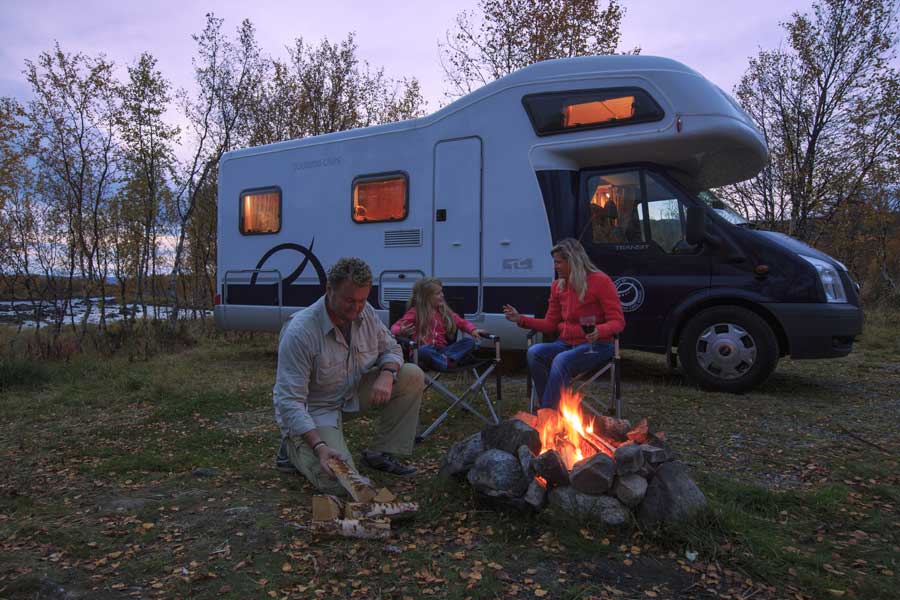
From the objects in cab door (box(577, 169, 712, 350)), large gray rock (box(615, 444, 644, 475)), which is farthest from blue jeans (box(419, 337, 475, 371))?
cab door (box(577, 169, 712, 350))

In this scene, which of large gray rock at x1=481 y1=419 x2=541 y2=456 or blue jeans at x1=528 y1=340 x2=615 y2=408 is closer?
large gray rock at x1=481 y1=419 x2=541 y2=456

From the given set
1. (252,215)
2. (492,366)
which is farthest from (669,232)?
(252,215)

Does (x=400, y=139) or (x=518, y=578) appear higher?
(x=400, y=139)

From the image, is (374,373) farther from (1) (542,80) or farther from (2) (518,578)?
(1) (542,80)

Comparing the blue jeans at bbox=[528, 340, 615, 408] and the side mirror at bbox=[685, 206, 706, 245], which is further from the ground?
the side mirror at bbox=[685, 206, 706, 245]

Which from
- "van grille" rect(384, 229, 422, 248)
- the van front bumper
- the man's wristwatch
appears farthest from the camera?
"van grille" rect(384, 229, 422, 248)

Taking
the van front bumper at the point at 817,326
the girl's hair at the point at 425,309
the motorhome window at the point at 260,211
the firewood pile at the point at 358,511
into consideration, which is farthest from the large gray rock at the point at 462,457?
the motorhome window at the point at 260,211

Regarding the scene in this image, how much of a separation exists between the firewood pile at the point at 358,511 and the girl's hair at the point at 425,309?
6.36 feet

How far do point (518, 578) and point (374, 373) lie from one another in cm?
145

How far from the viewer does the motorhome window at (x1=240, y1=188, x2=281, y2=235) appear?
7465 millimetres

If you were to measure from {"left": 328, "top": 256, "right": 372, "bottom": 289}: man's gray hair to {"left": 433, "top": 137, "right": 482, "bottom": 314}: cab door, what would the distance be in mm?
3197

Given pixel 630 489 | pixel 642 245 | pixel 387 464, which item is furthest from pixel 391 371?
pixel 642 245

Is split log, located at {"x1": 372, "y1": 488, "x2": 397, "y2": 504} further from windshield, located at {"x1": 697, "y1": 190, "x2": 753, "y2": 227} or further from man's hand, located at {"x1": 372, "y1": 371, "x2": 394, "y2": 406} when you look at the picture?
windshield, located at {"x1": 697, "y1": 190, "x2": 753, "y2": 227}

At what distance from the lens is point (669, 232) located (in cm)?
542
